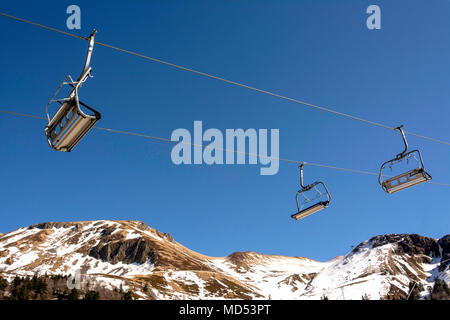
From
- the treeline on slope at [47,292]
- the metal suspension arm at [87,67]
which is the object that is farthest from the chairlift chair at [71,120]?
the treeline on slope at [47,292]

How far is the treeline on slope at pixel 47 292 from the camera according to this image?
160 meters

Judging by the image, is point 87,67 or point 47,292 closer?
point 87,67

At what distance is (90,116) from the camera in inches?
425

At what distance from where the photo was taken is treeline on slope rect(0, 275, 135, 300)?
160m

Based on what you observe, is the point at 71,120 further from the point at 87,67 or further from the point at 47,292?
the point at 47,292

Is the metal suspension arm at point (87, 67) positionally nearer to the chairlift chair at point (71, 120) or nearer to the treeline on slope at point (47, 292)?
the chairlift chair at point (71, 120)

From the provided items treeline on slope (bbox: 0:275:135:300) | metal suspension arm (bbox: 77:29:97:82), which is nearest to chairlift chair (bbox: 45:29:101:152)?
metal suspension arm (bbox: 77:29:97:82)

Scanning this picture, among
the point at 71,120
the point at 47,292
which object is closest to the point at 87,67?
the point at 71,120

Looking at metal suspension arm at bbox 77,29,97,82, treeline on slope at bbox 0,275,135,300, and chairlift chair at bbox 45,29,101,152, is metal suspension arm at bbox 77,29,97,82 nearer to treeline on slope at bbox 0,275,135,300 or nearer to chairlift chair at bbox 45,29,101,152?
chairlift chair at bbox 45,29,101,152

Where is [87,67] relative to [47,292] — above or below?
above

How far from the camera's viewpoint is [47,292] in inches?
6639

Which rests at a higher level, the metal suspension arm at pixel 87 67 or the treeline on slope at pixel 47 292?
the metal suspension arm at pixel 87 67
